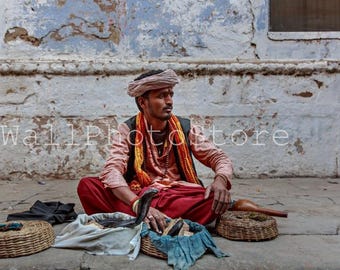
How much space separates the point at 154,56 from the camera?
218 inches

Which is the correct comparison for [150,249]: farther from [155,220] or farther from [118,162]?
[118,162]

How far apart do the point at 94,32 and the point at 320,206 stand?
10.0 feet

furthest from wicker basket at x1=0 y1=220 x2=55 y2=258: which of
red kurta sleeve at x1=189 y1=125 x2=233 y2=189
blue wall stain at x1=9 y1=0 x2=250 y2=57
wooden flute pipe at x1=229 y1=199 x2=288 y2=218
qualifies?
blue wall stain at x1=9 y1=0 x2=250 y2=57

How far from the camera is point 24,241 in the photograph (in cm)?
258

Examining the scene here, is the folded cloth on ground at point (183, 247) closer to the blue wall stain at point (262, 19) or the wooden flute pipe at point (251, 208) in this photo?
the wooden flute pipe at point (251, 208)

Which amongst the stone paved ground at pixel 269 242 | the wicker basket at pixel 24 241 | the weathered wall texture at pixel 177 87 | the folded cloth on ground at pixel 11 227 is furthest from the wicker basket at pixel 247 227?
the weathered wall texture at pixel 177 87

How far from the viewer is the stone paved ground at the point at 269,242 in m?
2.47

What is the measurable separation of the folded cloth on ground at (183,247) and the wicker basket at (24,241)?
1.78 feet

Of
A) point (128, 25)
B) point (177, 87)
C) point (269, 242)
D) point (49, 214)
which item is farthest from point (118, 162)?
point (128, 25)

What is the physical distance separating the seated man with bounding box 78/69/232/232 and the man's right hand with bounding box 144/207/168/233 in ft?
0.32

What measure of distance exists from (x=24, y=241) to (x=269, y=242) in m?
1.35

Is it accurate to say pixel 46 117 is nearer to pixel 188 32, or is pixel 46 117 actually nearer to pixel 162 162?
pixel 188 32

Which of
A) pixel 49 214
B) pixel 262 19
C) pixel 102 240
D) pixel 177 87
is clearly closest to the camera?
pixel 102 240

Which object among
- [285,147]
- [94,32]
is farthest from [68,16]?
[285,147]
